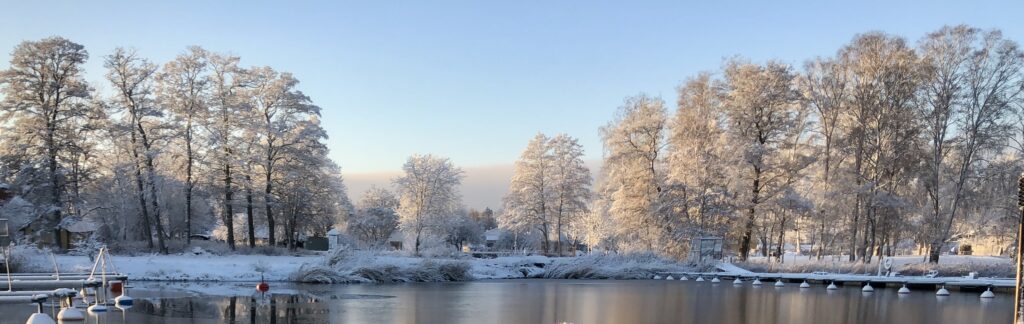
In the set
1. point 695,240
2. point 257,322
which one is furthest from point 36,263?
point 695,240

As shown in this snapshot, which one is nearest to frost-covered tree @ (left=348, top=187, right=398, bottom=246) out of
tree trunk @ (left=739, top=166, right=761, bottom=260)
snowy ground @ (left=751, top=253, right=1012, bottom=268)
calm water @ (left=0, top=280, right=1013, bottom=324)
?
tree trunk @ (left=739, top=166, right=761, bottom=260)

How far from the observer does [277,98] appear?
3903 cm

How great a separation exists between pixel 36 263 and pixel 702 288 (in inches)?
949

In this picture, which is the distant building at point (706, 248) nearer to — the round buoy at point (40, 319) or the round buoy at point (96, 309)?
the round buoy at point (96, 309)

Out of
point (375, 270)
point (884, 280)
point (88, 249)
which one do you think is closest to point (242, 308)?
point (375, 270)

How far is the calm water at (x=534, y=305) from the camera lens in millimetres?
14969

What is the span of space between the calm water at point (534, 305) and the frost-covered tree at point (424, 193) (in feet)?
103

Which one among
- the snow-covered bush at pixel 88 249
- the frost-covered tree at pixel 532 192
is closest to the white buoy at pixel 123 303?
the snow-covered bush at pixel 88 249

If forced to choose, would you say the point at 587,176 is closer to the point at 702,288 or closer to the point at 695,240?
the point at 695,240

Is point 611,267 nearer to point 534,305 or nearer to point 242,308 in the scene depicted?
point 534,305

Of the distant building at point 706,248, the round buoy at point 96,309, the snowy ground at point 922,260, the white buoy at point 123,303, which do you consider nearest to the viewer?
the round buoy at point 96,309

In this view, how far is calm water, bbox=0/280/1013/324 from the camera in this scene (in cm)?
1497

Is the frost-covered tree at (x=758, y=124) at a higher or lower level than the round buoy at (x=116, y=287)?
higher

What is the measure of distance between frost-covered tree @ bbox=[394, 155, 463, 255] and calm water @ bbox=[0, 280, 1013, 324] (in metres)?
31.4
